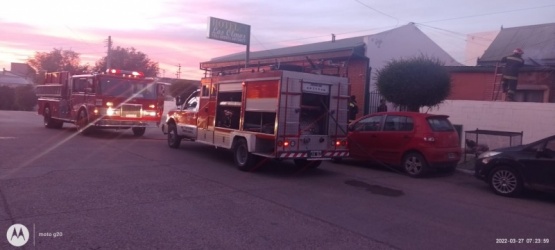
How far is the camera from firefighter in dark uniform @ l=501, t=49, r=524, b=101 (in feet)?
56.7

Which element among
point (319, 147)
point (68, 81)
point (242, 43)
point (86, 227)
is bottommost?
point (86, 227)

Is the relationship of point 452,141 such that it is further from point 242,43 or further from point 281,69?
point 242,43

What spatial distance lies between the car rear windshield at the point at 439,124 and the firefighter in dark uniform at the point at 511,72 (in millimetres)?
7030

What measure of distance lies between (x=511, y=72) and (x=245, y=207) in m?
13.7

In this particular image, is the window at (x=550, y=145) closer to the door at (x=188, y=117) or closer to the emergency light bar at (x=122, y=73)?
the door at (x=188, y=117)

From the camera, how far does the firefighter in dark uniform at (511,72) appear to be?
1728 centimetres

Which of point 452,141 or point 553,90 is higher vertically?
point 553,90

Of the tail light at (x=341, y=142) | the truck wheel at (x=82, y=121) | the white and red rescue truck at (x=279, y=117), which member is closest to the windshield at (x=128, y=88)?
the truck wheel at (x=82, y=121)

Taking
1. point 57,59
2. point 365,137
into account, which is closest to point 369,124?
point 365,137

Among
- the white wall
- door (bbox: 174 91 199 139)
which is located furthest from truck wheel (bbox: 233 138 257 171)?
the white wall

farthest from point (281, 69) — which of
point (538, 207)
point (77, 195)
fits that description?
point (538, 207)

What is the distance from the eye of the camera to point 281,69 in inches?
427

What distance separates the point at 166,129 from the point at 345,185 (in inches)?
297
